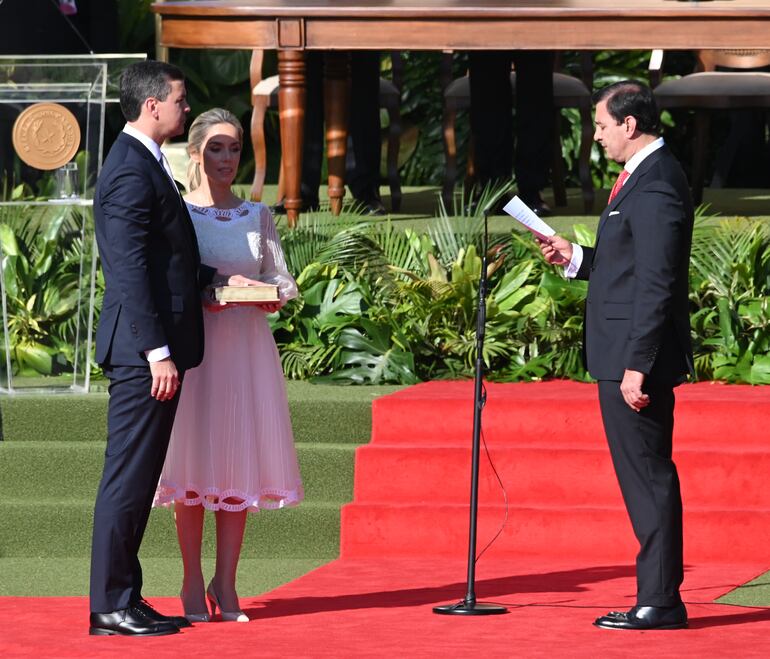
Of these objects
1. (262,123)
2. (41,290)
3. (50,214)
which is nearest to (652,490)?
(50,214)

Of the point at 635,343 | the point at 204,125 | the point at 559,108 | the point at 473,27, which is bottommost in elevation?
the point at 635,343

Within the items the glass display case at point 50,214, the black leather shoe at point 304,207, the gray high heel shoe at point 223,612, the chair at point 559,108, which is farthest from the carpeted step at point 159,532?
the chair at point 559,108

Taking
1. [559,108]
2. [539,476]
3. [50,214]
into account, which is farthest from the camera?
[559,108]

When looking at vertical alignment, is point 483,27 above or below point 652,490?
above

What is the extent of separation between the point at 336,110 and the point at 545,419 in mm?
3015

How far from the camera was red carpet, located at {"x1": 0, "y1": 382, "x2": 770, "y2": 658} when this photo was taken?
479 cm

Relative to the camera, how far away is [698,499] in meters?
6.35

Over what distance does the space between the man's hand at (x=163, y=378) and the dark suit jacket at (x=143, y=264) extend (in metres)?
0.05

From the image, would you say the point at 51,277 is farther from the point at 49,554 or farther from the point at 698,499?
the point at 698,499

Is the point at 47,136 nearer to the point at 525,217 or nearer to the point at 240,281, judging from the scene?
the point at 240,281

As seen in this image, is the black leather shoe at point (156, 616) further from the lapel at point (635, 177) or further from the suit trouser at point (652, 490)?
the lapel at point (635, 177)

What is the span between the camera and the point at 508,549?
20.6 ft

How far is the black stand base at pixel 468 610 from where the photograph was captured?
5.17 metres

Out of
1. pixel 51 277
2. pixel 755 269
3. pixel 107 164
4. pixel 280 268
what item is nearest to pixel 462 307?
pixel 755 269
